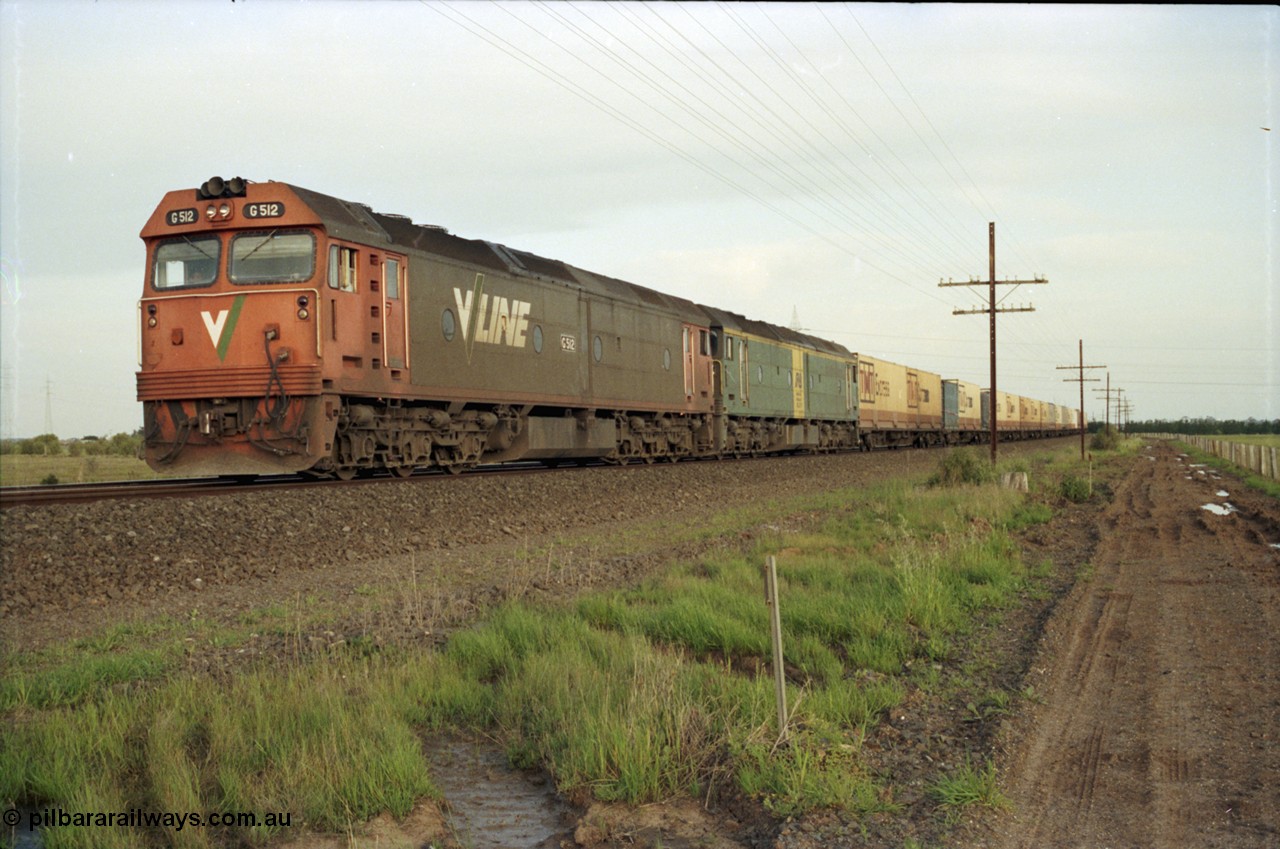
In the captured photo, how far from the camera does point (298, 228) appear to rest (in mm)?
14062

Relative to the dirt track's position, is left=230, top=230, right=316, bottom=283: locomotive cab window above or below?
above

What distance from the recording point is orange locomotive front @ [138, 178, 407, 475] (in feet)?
44.9

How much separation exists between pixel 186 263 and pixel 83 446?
33930 millimetres

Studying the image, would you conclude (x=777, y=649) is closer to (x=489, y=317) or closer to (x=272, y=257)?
(x=272, y=257)

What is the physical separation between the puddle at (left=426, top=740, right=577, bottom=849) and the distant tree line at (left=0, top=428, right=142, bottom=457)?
35.4 meters

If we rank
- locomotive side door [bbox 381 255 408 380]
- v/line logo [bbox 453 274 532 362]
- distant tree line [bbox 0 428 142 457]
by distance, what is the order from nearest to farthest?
locomotive side door [bbox 381 255 408 380], v/line logo [bbox 453 274 532 362], distant tree line [bbox 0 428 142 457]

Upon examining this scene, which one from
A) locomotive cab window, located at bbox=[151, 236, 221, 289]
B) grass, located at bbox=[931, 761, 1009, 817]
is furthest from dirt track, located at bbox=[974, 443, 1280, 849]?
locomotive cab window, located at bbox=[151, 236, 221, 289]

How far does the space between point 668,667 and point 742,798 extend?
1.54m

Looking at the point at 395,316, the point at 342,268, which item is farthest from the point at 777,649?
the point at 395,316

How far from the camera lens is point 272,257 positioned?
46.4 feet

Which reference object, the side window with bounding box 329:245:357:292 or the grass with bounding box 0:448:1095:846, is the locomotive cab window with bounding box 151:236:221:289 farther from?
the grass with bounding box 0:448:1095:846

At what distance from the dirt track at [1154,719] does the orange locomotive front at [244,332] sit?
9.74 m

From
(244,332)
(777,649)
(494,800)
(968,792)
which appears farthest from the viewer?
(244,332)

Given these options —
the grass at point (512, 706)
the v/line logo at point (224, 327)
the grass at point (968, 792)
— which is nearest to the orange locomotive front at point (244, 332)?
the v/line logo at point (224, 327)
